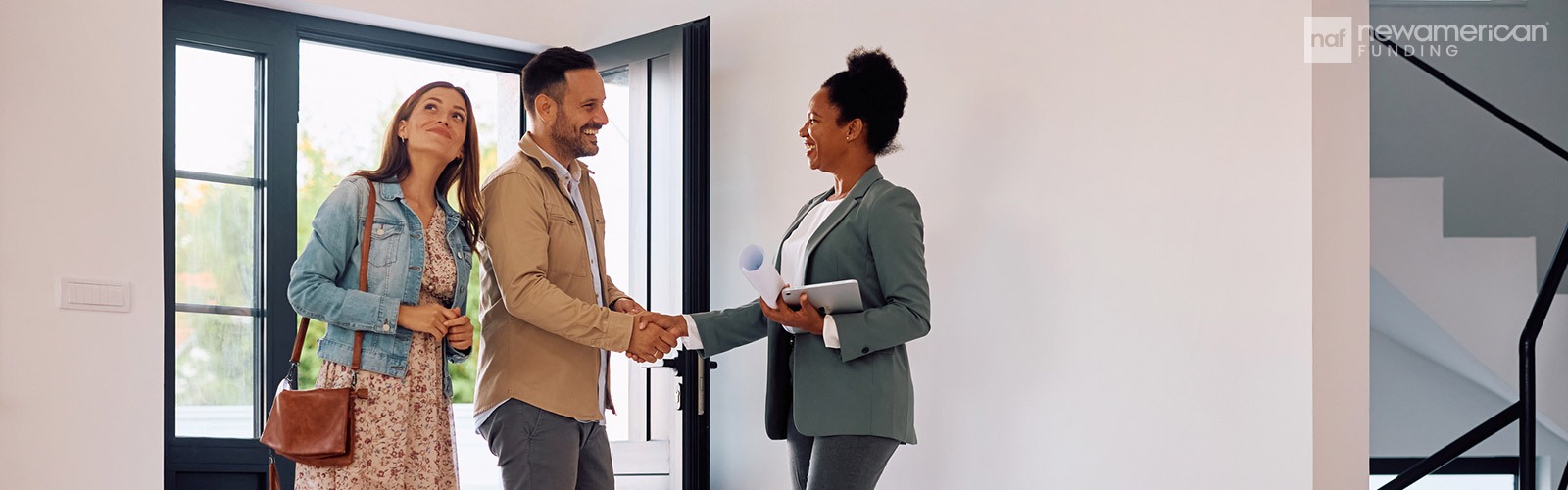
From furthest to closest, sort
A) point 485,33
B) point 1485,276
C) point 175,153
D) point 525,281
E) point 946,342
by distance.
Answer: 1. point 1485,276
2. point 485,33
3. point 175,153
4. point 946,342
5. point 525,281

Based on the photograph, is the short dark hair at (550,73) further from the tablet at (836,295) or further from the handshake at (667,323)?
the tablet at (836,295)

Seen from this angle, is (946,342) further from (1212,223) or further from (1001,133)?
(1212,223)

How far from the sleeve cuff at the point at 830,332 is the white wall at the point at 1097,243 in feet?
2.85

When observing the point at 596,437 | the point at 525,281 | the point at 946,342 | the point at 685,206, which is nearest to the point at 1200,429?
the point at 946,342

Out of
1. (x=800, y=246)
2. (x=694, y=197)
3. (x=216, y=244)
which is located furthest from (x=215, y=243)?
(x=800, y=246)

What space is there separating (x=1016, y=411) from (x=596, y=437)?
3.72 feet

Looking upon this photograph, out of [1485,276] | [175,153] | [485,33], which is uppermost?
[485,33]

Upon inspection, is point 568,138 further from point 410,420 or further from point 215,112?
point 215,112

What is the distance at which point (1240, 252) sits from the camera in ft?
9.02

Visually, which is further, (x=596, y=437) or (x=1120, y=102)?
(x=1120, y=102)

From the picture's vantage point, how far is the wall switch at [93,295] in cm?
299

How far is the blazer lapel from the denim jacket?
794mm

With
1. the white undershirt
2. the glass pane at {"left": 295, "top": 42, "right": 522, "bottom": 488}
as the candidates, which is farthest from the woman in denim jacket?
the glass pane at {"left": 295, "top": 42, "right": 522, "bottom": 488}

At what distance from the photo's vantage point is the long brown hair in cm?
262
